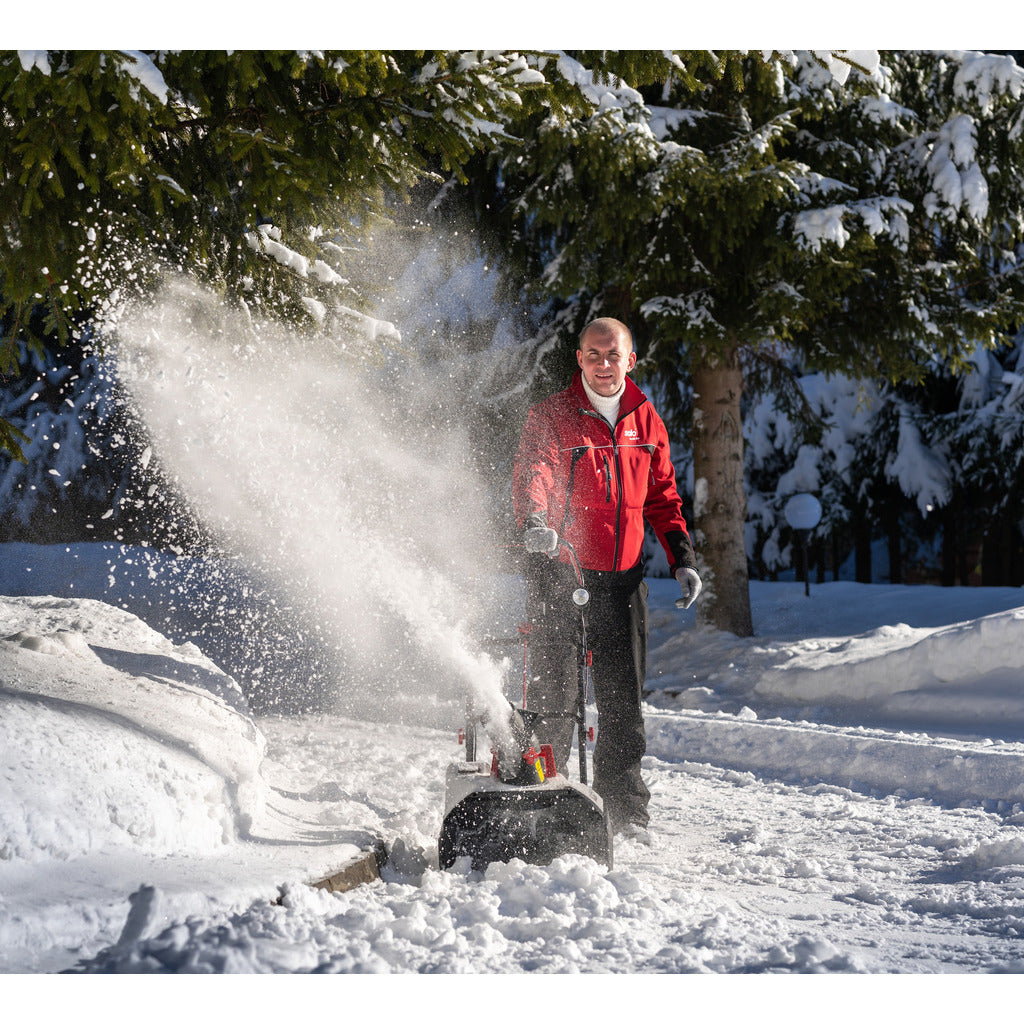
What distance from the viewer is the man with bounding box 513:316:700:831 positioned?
373 centimetres

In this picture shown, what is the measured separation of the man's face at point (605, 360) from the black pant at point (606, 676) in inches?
30.6

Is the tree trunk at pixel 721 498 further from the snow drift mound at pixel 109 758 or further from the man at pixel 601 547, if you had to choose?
the snow drift mound at pixel 109 758

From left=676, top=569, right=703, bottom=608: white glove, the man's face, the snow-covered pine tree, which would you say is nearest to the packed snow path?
left=676, top=569, right=703, bottom=608: white glove

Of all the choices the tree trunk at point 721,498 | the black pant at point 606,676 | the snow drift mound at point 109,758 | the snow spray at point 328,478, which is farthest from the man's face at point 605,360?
the tree trunk at point 721,498

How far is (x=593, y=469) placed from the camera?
3.77 meters

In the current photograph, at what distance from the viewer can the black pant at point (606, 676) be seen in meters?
3.77

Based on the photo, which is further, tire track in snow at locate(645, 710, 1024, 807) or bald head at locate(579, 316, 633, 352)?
tire track in snow at locate(645, 710, 1024, 807)

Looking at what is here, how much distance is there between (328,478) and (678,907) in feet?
30.4

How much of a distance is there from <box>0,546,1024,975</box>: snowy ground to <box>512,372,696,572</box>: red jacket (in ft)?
4.04

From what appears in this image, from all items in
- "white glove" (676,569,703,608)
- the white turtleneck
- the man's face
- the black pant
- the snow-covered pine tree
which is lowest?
the black pant

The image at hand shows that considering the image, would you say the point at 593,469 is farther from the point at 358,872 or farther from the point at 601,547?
the point at 358,872

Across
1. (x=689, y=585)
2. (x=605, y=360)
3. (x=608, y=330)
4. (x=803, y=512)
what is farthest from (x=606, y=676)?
(x=803, y=512)

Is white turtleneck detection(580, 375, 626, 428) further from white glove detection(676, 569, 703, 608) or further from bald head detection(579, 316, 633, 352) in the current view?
white glove detection(676, 569, 703, 608)

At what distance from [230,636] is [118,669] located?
19.3 feet
